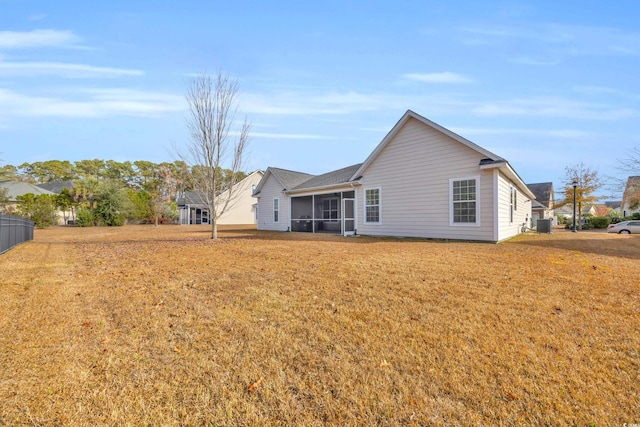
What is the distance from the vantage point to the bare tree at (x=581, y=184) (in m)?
31.1

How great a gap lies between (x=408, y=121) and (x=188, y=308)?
1166 cm

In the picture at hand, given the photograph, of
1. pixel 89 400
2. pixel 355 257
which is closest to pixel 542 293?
pixel 355 257

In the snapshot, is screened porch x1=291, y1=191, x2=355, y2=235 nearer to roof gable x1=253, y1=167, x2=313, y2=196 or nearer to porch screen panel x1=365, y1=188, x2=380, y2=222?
roof gable x1=253, y1=167, x2=313, y2=196

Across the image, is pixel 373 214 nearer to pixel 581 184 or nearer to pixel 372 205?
pixel 372 205

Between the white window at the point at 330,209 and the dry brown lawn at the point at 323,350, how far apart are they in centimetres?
1681

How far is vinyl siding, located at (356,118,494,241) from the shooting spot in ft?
36.7

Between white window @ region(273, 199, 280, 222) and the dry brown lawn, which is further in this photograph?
white window @ region(273, 199, 280, 222)

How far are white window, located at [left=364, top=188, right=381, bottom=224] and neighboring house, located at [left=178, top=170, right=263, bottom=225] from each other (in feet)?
66.9

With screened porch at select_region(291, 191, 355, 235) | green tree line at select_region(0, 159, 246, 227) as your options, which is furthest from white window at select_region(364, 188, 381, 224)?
green tree line at select_region(0, 159, 246, 227)

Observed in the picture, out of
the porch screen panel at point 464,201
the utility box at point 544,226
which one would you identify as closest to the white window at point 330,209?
the porch screen panel at point 464,201

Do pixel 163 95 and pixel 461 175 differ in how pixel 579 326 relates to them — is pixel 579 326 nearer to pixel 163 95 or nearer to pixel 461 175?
pixel 461 175

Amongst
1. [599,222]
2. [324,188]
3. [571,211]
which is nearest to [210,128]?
[324,188]

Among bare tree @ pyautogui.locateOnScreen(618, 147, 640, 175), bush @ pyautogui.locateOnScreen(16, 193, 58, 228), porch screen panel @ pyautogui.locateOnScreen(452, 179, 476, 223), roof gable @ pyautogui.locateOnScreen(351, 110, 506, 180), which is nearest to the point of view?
roof gable @ pyautogui.locateOnScreen(351, 110, 506, 180)

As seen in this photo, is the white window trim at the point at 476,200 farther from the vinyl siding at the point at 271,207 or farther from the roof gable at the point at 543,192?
the roof gable at the point at 543,192
